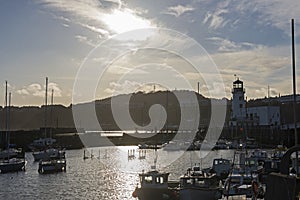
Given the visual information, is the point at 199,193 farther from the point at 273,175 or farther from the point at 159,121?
the point at 159,121

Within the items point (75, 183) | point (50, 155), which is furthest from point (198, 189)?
point (50, 155)

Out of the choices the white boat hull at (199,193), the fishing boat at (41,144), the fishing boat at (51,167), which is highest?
the fishing boat at (41,144)

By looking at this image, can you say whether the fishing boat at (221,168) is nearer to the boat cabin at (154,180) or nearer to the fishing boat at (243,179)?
the fishing boat at (243,179)

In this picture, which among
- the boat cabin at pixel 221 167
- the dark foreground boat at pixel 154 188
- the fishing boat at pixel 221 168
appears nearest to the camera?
the dark foreground boat at pixel 154 188

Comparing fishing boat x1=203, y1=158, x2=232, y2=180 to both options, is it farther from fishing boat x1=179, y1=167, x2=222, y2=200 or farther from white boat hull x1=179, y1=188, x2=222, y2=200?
white boat hull x1=179, y1=188, x2=222, y2=200

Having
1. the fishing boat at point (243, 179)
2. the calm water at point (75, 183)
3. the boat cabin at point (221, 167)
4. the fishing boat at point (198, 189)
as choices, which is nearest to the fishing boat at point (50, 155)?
the calm water at point (75, 183)

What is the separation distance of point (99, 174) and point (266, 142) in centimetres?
4756

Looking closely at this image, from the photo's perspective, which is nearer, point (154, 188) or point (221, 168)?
point (154, 188)

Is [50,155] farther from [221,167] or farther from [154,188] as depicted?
[154,188]

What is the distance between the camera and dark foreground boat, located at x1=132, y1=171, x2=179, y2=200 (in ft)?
90.8

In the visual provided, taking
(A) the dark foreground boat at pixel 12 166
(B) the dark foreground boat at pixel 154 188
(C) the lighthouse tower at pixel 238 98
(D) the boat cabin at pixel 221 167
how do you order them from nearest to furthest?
(B) the dark foreground boat at pixel 154 188 < (D) the boat cabin at pixel 221 167 < (A) the dark foreground boat at pixel 12 166 < (C) the lighthouse tower at pixel 238 98

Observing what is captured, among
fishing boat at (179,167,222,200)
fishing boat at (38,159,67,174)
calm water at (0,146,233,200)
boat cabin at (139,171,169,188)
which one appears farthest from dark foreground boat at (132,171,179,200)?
fishing boat at (38,159,67,174)

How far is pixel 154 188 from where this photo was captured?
93.0 feet

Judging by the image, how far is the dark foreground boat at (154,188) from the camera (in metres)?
27.7
